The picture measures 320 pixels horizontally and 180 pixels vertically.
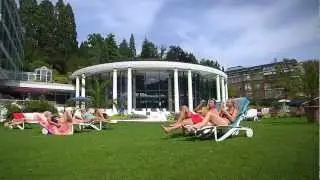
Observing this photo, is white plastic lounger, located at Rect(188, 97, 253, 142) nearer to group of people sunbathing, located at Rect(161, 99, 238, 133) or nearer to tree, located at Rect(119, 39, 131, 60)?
group of people sunbathing, located at Rect(161, 99, 238, 133)

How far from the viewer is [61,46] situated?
305ft

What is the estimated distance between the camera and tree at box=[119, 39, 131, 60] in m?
107

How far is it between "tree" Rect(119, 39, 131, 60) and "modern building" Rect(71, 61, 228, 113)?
4561 cm

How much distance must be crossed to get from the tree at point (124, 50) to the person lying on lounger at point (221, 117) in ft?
304

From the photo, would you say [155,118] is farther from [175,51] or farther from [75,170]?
[175,51]

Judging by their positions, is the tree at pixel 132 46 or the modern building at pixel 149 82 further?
the tree at pixel 132 46

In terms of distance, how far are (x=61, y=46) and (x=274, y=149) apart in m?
87.8

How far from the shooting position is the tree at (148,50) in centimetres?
11038

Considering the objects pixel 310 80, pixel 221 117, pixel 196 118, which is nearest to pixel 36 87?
pixel 310 80

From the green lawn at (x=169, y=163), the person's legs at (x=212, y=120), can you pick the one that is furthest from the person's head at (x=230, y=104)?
the green lawn at (x=169, y=163)

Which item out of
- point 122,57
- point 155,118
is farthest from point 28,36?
point 155,118

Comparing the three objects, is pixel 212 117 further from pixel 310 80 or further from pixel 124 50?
pixel 124 50

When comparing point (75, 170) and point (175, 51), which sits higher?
point (175, 51)

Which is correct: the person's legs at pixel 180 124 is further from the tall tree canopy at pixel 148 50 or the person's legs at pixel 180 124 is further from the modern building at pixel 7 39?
the tall tree canopy at pixel 148 50
